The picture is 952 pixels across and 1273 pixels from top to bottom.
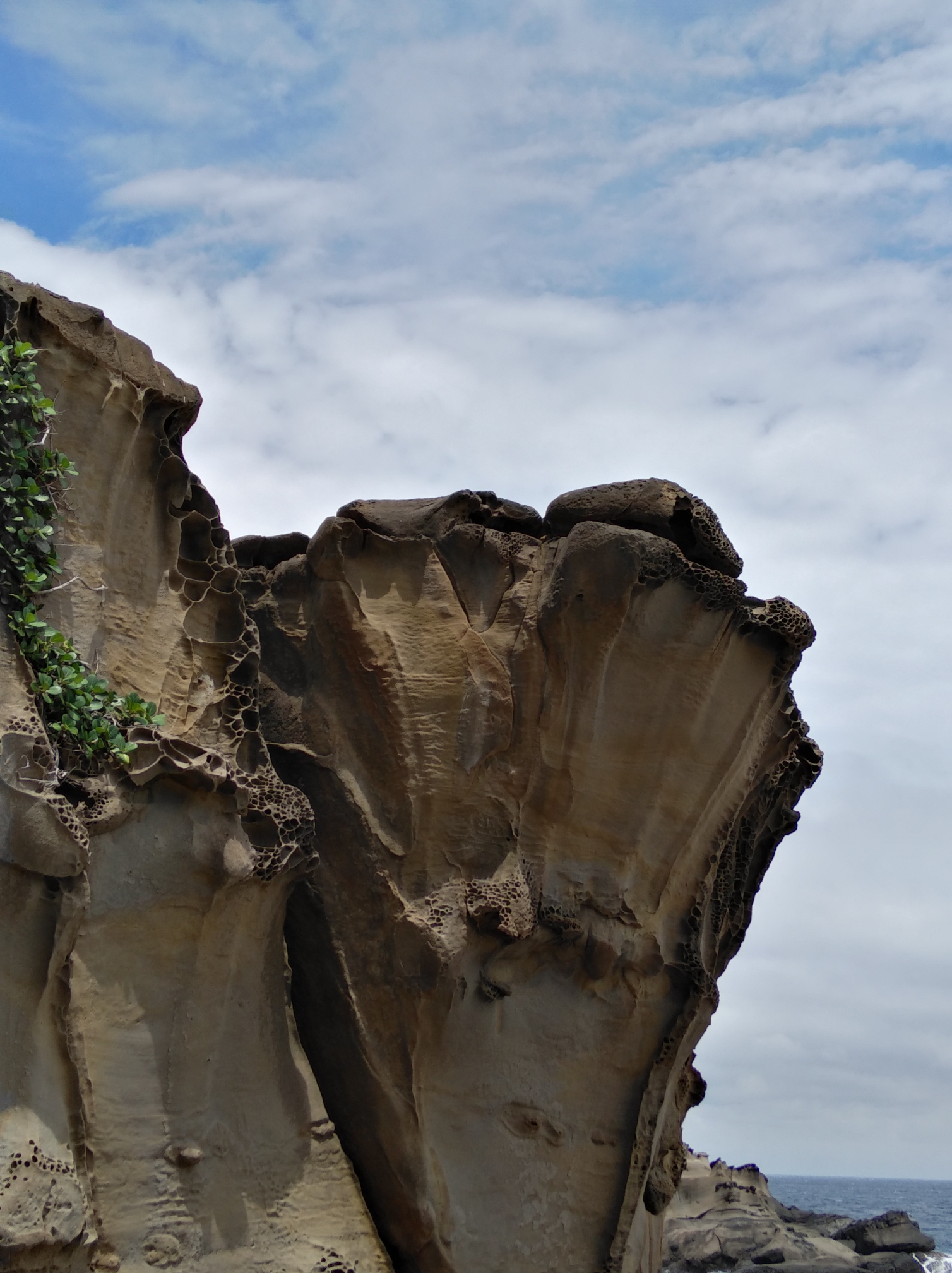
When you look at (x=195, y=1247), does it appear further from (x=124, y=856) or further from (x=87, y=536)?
(x=87, y=536)

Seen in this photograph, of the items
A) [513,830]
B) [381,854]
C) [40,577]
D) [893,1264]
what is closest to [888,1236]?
[893,1264]

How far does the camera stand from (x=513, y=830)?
6680mm

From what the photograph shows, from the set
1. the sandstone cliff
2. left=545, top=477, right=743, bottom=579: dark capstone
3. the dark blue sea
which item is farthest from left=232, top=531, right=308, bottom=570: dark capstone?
the dark blue sea

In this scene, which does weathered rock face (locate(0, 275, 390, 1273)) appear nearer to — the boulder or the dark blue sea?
the boulder

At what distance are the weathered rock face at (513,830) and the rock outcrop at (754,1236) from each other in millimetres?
13175

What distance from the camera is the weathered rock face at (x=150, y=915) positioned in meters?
5.00

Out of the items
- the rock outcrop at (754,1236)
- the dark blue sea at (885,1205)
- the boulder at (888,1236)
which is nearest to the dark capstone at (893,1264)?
the rock outcrop at (754,1236)

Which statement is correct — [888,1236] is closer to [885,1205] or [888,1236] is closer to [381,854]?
[381,854]

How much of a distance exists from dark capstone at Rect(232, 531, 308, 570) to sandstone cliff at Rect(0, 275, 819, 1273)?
1 centimetres

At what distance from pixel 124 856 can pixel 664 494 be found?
309 centimetres

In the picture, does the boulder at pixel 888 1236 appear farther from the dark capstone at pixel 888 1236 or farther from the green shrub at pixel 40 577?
the green shrub at pixel 40 577

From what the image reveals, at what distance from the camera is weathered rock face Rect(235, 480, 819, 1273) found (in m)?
6.40

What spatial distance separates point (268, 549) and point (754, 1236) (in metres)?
16.9

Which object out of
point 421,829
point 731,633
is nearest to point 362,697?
point 421,829
